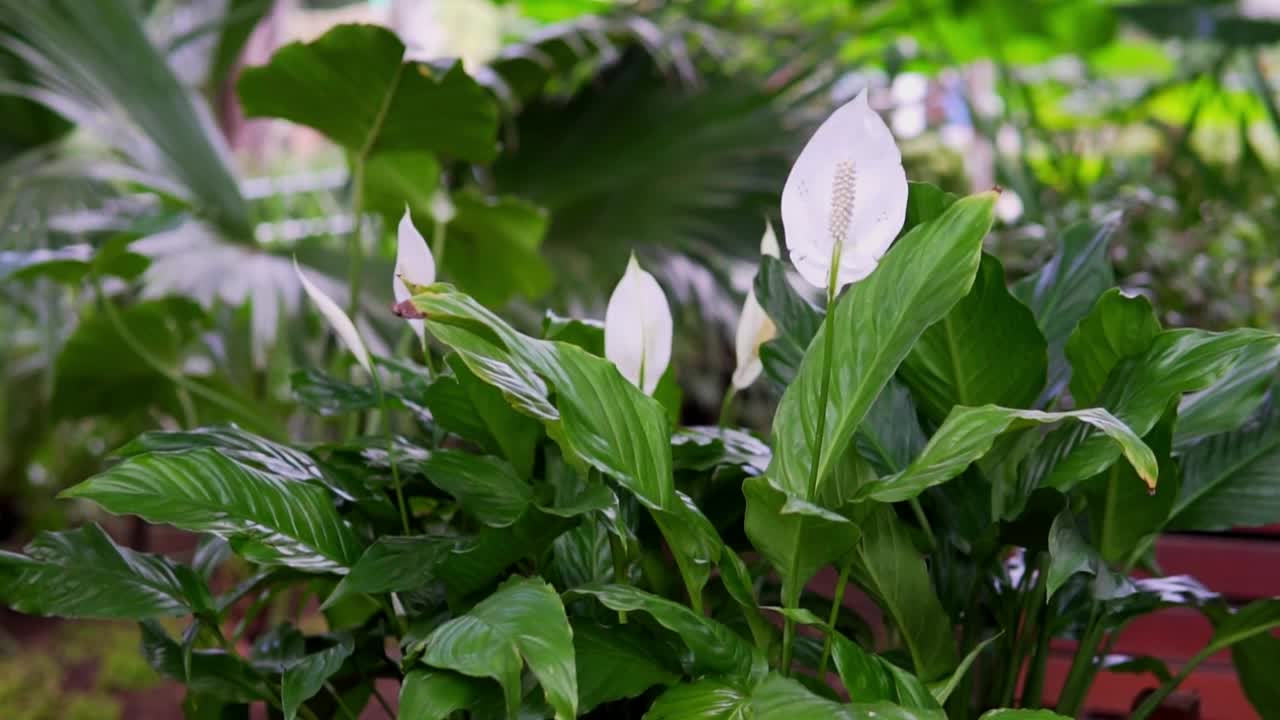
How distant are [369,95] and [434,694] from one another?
88 cm

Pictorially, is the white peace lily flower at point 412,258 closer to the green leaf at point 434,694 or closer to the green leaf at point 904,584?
the green leaf at point 434,694

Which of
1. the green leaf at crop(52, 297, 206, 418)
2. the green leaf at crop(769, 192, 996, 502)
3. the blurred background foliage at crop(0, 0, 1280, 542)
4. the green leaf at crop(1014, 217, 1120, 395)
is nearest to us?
the green leaf at crop(769, 192, 996, 502)

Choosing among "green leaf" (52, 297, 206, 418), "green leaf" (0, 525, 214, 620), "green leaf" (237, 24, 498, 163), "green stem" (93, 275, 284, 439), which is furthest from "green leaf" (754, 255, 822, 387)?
"green leaf" (52, 297, 206, 418)

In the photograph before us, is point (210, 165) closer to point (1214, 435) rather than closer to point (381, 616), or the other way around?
point (381, 616)

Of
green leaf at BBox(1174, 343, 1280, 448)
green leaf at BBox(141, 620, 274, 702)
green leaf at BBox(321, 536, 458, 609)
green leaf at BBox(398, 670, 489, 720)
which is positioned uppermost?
green leaf at BBox(1174, 343, 1280, 448)

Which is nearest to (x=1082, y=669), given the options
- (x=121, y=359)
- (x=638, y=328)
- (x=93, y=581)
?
(x=638, y=328)

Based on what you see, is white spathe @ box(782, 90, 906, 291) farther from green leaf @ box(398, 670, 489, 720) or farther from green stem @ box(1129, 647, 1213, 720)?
green stem @ box(1129, 647, 1213, 720)

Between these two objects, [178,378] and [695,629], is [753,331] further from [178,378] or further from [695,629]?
[178,378]

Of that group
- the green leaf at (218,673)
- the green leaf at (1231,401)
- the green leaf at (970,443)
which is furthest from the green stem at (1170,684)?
the green leaf at (218,673)

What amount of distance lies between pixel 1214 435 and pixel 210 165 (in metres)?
1.61

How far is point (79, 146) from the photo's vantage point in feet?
8.51

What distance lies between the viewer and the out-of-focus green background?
1.79 meters

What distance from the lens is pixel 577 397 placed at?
72 centimetres

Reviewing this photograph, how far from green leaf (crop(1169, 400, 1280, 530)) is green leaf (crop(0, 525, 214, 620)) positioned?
74cm
